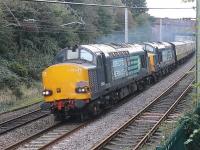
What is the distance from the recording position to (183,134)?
935 centimetres

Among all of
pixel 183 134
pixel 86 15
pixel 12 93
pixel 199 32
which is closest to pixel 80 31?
pixel 86 15

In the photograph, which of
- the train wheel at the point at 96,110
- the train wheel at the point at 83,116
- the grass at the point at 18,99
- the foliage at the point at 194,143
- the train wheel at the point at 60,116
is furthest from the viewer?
the grass at the point at 18,99

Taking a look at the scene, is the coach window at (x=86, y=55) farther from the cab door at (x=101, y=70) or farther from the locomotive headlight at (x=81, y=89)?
the locomotive headlight at (x=81, y=89)

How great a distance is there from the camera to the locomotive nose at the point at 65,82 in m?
17.7

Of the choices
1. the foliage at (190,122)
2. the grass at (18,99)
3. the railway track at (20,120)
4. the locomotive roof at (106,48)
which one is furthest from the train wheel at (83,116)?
the foliage at (190,122)

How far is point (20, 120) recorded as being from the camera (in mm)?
19484

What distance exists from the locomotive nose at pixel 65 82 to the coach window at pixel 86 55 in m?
1.34

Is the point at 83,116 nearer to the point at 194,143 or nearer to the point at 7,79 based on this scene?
the point at 194,143

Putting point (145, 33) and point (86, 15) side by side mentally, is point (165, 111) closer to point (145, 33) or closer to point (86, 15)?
point (86, 15)

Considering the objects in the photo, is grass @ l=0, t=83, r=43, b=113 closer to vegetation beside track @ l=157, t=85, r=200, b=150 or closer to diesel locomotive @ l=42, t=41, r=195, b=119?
diesel locomotive @ l=42, t=41, r=195, b=119

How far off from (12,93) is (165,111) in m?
11.1

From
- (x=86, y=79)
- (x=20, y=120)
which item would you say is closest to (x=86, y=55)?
(x=86, y=79)

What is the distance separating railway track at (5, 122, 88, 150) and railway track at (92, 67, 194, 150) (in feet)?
5.32

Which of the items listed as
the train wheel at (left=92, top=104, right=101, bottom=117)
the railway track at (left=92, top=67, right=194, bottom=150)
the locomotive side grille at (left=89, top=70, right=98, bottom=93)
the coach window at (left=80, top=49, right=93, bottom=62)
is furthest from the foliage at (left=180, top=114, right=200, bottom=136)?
the coach window at (left=80, top=49, right=93, bottom=62)
